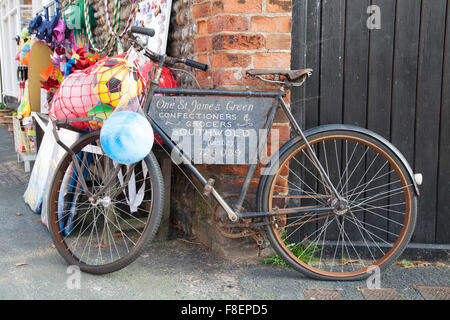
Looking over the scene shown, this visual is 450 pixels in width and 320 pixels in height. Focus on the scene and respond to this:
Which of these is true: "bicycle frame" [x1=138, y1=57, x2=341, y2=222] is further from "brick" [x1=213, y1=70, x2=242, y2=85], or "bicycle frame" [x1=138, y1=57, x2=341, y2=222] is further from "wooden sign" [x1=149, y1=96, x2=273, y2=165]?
"brick" [x1=213, y1=70, x2=242, y2=85]

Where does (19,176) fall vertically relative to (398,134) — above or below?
below

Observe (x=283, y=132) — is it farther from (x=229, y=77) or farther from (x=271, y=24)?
(x=271, y=24)

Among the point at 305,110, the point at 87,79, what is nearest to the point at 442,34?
the point at 305,110

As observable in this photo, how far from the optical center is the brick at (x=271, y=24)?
118 inches

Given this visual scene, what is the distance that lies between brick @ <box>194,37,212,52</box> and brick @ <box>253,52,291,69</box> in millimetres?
336

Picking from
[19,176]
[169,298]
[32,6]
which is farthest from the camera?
[32,6]

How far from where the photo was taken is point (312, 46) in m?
3.17

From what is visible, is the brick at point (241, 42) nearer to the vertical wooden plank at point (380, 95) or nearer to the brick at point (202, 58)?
the brick at point (202, 58)

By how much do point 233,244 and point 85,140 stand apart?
1155mm

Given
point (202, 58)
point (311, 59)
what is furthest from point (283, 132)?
point (202, 58)

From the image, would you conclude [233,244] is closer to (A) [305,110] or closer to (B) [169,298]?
(B) [169,298]

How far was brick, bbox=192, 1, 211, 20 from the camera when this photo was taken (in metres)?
3.12

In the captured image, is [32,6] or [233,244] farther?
[32,6]

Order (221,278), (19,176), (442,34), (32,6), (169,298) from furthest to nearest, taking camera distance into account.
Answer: (32,6) < (19,176) < (442,34) < (221,278) < (169,298)
